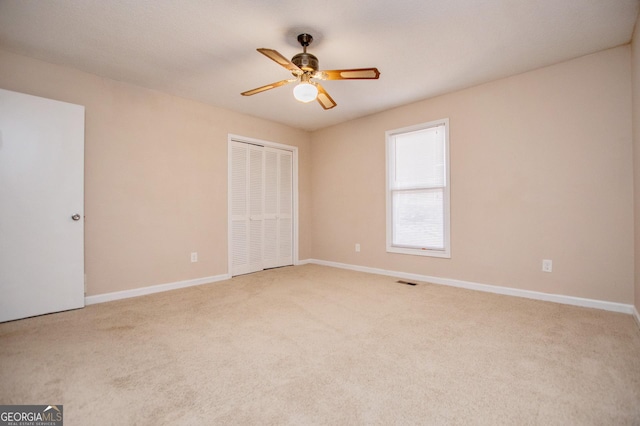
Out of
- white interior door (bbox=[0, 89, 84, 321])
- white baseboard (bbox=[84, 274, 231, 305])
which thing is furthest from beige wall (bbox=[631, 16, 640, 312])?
white interior door (bbox=[0, 89, 84, 321])

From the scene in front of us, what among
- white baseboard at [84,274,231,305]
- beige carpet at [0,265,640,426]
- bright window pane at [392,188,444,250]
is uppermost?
bright window pane at [392,188,444,250]

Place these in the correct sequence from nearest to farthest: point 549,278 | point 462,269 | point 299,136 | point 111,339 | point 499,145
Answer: point 111,339 → point 549,278 → point 499,145 → point 462,269 → point 299,136

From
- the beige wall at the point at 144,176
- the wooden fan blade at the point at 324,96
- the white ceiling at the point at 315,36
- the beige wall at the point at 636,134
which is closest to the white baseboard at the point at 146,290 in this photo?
the beige wall at the point at 144,176

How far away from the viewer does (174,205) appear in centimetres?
381

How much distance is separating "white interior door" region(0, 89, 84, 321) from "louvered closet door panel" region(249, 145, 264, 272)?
7.02 feet

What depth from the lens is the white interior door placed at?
2623 mm

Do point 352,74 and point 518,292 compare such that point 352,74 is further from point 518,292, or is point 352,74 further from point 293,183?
point 293,183

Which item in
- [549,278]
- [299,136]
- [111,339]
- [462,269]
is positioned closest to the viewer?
[111,339]

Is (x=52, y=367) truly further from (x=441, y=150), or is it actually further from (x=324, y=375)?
(x=441, y=150)

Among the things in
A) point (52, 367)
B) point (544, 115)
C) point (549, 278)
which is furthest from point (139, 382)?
point (544, 115)

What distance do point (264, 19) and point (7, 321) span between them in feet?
11.2

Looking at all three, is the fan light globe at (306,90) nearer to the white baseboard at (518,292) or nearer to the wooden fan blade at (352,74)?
the wooden fan blade at (352,74)

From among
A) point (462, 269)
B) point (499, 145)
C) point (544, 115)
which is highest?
point (544, 115)

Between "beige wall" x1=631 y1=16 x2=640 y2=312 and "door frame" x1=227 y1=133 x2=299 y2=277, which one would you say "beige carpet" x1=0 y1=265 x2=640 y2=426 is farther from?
"door frame" x1=227 y1=133 x2=299 y2=277
